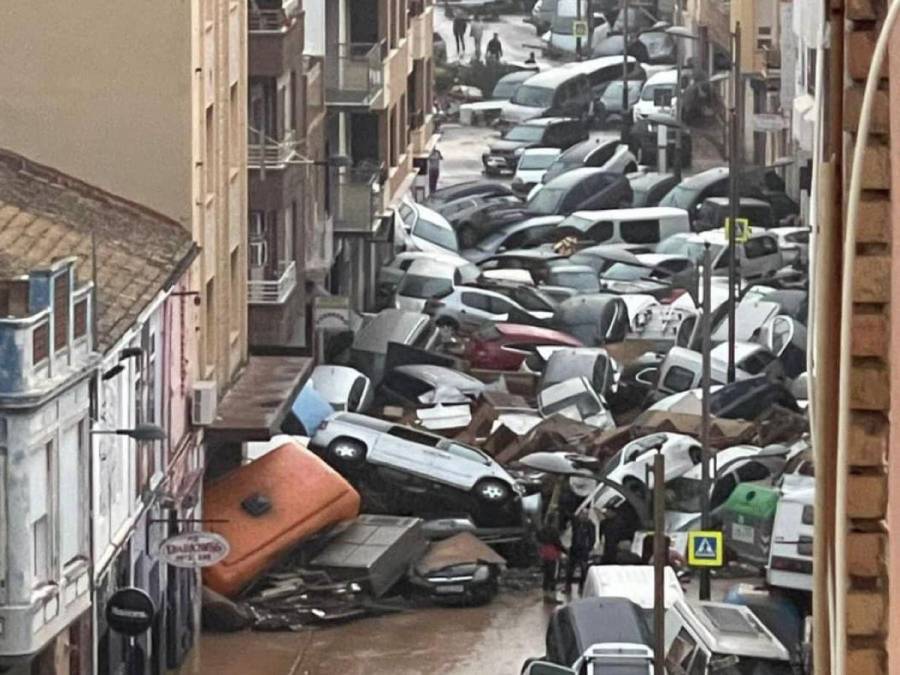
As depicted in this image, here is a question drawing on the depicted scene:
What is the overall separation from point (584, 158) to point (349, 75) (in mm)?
26588

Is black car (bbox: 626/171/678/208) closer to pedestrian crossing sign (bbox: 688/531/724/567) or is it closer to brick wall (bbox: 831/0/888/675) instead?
pedestrian crossing sign (bbox: 688/531/724/567)

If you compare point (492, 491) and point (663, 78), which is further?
point (663, 78)

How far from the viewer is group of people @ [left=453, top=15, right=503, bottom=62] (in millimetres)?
102438

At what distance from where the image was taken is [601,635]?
2839 cm

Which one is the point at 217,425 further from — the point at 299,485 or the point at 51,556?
the point at 51,556

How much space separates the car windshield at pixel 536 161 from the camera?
78125mm

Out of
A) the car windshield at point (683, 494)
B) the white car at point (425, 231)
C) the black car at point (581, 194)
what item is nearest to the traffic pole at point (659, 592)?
the car windshield at point (683, 494)

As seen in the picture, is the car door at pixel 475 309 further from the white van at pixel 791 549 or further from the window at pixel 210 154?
the white van at pixel 791 549

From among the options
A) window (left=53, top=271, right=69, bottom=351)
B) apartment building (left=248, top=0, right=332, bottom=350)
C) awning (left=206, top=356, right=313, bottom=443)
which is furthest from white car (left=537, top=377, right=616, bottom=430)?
window (left=53, top=271, right=69, bottom=351)

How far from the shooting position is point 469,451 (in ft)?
126

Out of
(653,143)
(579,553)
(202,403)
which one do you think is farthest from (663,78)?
(202,403)

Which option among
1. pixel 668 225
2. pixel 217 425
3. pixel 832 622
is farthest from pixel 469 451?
pixel 832 622

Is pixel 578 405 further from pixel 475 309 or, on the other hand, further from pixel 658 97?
pixel 658 97

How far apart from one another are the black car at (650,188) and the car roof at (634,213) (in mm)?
3516
